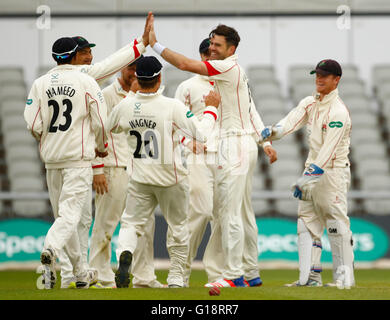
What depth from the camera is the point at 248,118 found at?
8.09 meters

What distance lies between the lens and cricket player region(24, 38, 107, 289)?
7.66m

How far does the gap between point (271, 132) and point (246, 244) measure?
1.25 meters

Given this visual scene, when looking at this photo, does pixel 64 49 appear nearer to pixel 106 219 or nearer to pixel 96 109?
pixel 96 109

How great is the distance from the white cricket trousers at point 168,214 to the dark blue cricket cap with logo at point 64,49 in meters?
1.42

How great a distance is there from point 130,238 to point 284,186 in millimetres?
7815

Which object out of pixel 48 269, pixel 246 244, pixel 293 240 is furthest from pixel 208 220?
pixel 293 240

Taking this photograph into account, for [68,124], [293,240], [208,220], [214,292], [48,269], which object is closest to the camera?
[214,292]

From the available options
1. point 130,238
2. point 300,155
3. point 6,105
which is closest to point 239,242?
point 130,238

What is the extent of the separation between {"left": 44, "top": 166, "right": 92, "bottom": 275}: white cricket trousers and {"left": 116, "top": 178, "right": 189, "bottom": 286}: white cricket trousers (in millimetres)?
454

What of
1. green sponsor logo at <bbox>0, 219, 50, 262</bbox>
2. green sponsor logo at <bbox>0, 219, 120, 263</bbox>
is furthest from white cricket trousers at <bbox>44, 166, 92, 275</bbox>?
green sponsor logo at <bbox>0, 219, 50, 262</bbox>

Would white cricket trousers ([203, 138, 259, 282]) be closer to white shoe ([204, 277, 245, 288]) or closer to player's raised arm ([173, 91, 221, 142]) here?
white shoe ([204, 277, 245, 288])

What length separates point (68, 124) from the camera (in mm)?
7680

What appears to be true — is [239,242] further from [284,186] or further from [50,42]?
[50,42]

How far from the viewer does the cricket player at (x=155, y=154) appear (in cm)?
759
